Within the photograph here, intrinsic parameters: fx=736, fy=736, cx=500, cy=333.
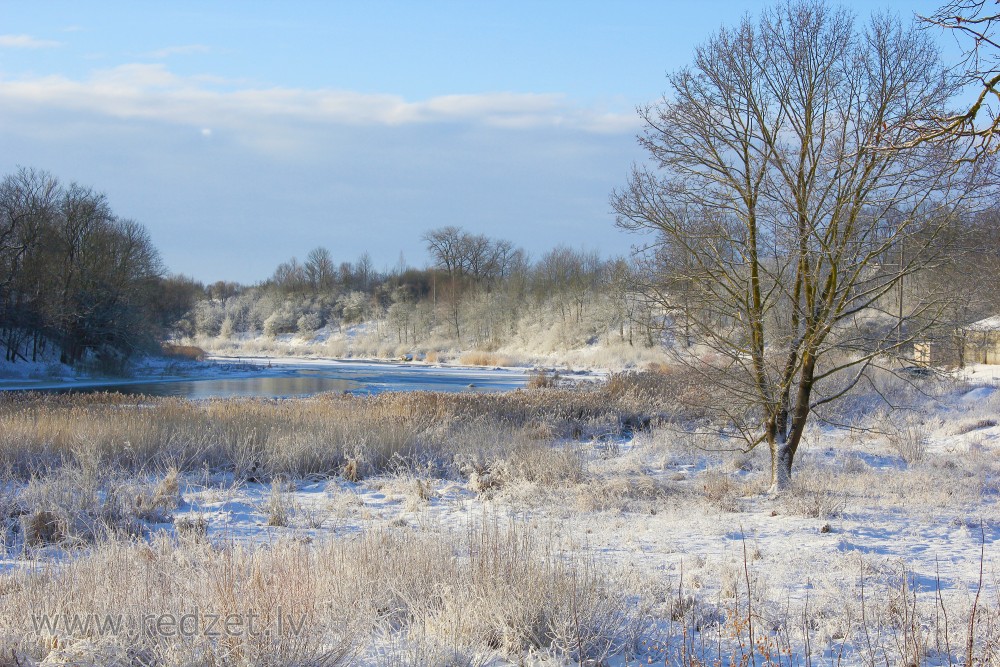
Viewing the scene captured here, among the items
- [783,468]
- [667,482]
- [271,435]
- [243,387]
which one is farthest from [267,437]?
[243,387]

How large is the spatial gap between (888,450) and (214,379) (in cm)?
3163

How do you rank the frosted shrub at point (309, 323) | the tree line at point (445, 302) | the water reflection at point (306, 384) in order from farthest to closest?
the frosted shrub at point (309, 323) → the tree line at point (445, 302) → the water reflection at point (306, 384)

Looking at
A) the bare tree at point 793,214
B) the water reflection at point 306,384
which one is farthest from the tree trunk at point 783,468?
the water reflection at point 306,384

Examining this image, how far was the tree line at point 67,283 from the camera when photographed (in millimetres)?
32281

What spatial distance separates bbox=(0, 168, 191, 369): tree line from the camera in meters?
32.3

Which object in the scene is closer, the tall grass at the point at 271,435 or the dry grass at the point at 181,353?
the tall grass at the point at 271,435

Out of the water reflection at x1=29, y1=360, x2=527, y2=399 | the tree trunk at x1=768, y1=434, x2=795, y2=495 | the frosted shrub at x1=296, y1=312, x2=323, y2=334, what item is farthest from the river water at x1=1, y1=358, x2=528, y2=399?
the frosted shrub at x1=296, y1=312, x2=323, y2=334

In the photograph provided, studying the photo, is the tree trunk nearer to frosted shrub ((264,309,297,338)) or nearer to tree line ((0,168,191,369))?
tree line ((0,168,191,369))

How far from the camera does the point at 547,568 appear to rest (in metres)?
4.17

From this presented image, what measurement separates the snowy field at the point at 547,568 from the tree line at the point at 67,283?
1093 inches

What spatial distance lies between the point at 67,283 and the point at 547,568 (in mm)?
36339

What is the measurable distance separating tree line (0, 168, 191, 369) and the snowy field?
2775 cm

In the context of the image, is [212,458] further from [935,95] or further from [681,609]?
[935,95]

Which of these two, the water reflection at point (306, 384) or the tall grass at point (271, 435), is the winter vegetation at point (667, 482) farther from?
the water reflection at point (306, 384)
